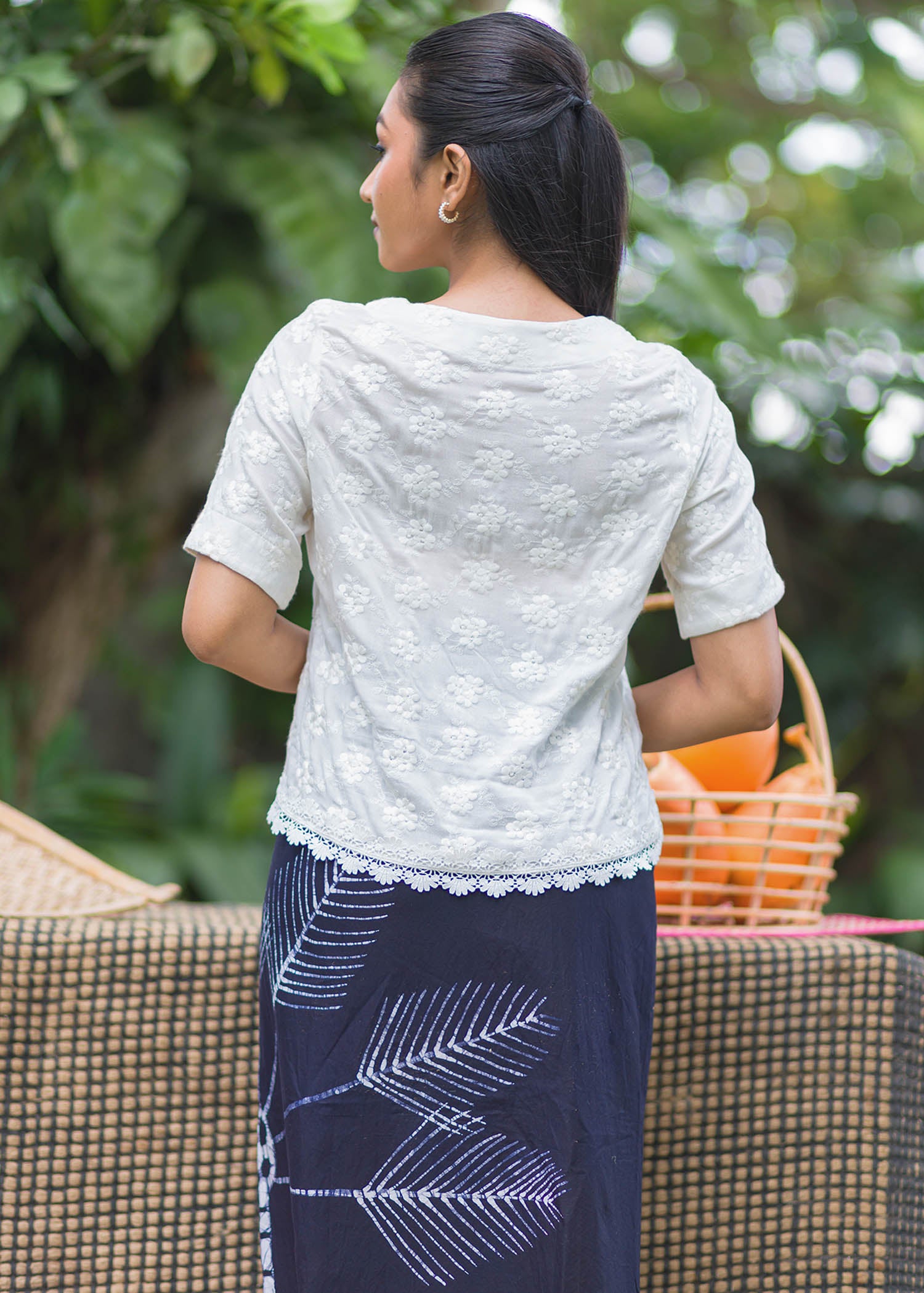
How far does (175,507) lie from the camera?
2998 millimetres

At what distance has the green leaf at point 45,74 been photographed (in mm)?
1391

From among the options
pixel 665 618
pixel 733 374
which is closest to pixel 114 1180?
pixel 733 374

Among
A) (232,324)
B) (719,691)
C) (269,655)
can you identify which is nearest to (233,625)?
(269,655)

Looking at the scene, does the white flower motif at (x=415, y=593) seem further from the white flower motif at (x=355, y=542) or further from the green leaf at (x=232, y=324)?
the green leaf at (x=232, y=324)

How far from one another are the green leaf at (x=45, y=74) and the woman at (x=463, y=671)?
73 centimetres

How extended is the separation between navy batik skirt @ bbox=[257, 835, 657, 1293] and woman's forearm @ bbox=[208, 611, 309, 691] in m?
0.15

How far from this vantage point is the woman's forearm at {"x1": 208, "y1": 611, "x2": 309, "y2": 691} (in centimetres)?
86

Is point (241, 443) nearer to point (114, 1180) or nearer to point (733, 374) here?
point (114, 1180)

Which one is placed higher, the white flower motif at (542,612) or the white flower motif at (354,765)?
the white flower motif at (542,612)

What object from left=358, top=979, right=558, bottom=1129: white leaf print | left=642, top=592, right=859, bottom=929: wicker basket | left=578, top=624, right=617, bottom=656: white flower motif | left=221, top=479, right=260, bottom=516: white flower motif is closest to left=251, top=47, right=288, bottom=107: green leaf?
left=642, top=592, right=859, bottom=929: wicker basket

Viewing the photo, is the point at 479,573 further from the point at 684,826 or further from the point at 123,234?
the point at 123,234

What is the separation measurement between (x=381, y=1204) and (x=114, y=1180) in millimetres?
440

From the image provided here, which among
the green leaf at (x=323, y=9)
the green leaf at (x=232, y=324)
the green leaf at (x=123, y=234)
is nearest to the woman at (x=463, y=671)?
the green leaf at (x=323, y=9)

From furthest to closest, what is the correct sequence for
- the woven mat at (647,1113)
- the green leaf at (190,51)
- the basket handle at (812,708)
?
the green leaf at (190,51) < the basket handle at (812,708) < the woven mat at (647,1113)
